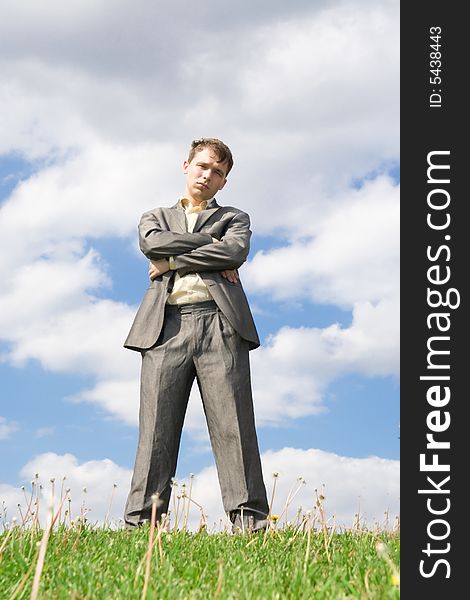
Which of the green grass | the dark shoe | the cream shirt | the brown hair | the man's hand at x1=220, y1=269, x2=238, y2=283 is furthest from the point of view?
the brown hair

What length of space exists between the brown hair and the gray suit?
0.75 metres

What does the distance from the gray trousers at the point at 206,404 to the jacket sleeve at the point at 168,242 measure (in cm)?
42

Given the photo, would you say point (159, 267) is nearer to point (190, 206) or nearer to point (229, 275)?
point (229, 275)

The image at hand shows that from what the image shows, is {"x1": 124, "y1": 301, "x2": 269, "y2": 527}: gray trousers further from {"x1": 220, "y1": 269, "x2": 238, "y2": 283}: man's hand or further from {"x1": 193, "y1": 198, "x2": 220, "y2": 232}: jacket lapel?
{"x1": 193, "y1": 198, "x2": 220, "y2": 232}: jacket lapel

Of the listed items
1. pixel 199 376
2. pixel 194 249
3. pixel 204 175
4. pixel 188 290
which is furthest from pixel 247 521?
pixel 204 175

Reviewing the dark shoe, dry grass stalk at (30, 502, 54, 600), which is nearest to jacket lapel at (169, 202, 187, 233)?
the dark shoe

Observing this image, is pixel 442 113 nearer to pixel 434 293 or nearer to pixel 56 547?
pixel 434 293

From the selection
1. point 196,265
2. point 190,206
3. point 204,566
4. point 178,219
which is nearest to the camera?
point 204,566

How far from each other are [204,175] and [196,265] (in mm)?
828

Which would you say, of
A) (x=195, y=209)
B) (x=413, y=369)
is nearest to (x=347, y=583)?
(x=413, y=369)

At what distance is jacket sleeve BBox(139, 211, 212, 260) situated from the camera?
229 inches

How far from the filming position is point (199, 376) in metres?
5.91

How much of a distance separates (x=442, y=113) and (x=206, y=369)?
314cm

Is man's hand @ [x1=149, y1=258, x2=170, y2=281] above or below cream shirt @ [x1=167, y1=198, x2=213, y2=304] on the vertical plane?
above
